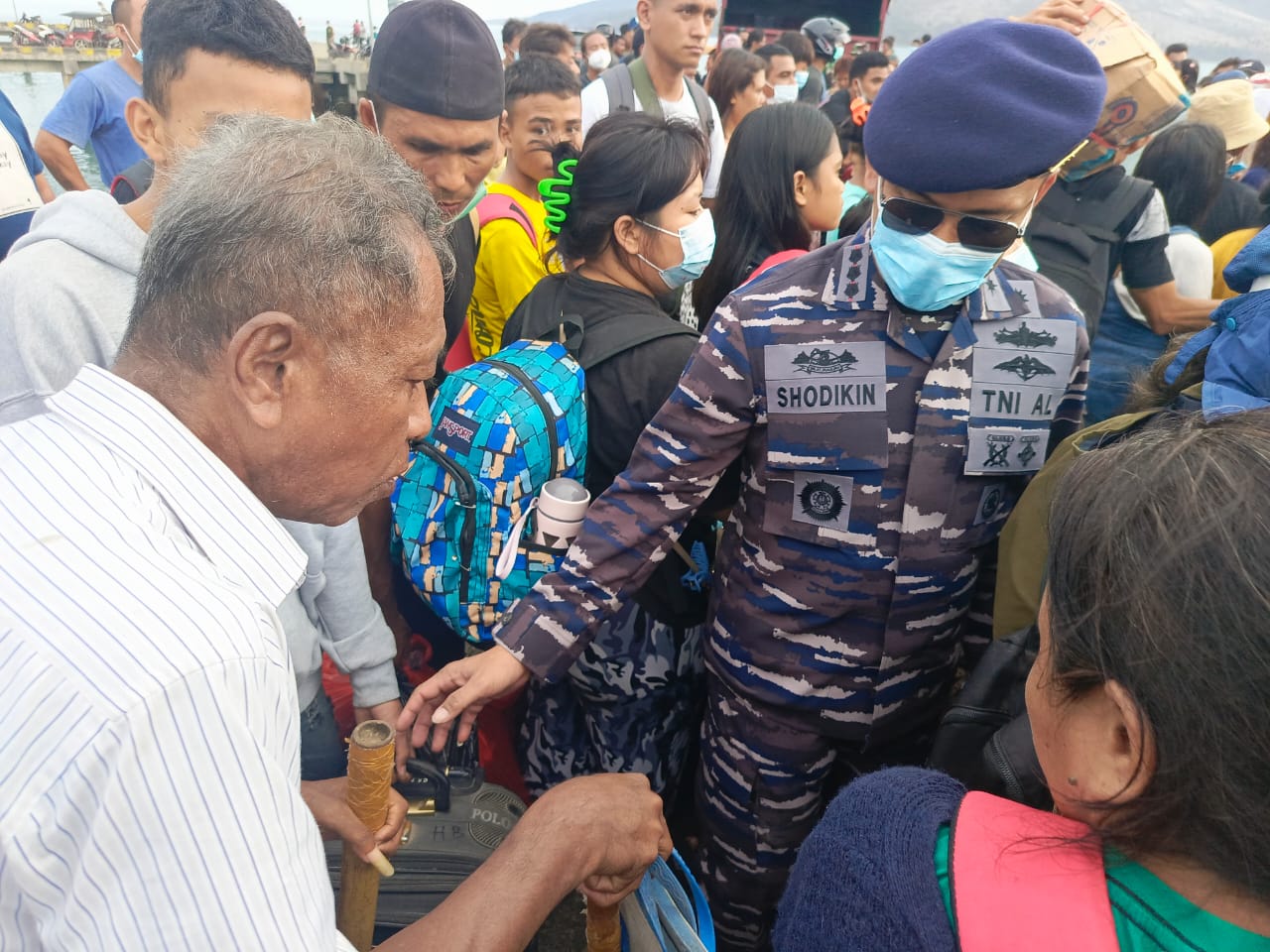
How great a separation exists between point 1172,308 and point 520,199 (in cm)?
257

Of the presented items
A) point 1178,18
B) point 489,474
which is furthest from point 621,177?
point 1178,18

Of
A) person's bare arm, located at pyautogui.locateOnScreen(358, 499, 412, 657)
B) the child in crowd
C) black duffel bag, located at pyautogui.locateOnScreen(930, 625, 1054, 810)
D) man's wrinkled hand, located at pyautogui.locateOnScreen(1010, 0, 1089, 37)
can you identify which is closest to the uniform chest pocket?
black duffel bag, located at pyautogui.locateOnScreen(930, 625, 1054, 810)

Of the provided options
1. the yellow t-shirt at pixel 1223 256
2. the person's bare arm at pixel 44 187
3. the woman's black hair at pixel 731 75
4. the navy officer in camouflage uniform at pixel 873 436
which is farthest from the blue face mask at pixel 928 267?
the person's bare arm at pixel 44 187

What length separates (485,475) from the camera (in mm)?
1948

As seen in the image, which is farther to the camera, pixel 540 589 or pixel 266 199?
pixel 540 589

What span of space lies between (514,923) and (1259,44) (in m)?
124

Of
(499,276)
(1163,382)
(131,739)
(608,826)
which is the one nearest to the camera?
(131,739)

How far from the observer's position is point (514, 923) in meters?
1.20

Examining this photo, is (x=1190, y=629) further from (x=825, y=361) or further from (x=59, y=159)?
(x=59, y=159)

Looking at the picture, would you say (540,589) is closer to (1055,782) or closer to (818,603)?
(818,603)

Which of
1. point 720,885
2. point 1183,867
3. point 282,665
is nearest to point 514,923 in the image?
point 282,665

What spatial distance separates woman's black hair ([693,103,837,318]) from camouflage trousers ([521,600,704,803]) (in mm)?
1425

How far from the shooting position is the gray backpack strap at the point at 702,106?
4762 mm

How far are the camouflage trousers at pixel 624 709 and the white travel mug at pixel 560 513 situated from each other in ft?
0.98
